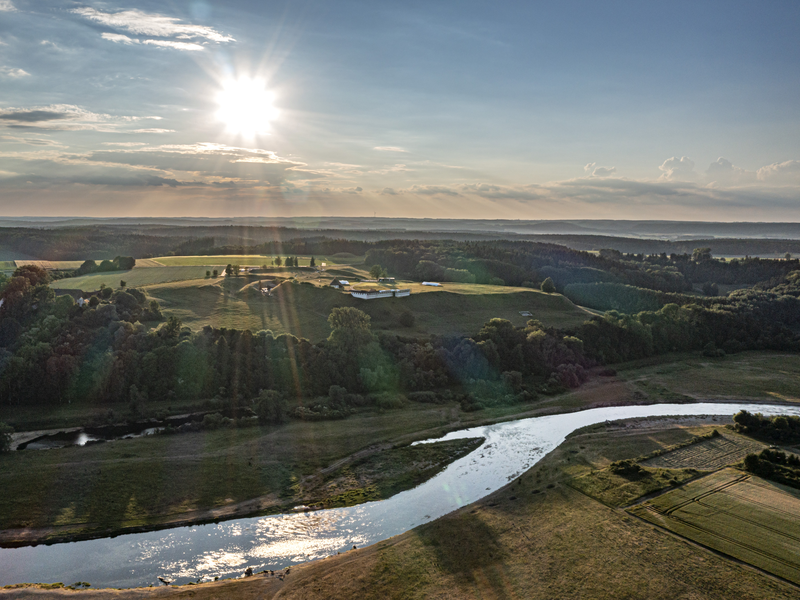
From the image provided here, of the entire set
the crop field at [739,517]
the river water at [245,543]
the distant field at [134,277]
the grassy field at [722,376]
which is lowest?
the grassy field at [722,376]

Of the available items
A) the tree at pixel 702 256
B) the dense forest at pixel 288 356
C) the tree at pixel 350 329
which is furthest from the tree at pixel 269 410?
the tree at pixel 702 256

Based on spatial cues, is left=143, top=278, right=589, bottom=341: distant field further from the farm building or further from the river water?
the river water

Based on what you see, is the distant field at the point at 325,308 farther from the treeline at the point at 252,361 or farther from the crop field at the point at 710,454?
the crop field at the point at 710,454

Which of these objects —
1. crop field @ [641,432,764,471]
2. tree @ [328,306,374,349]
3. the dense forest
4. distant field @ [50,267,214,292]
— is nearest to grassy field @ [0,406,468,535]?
the dense forest

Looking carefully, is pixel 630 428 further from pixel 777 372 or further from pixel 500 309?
pixel 500 309

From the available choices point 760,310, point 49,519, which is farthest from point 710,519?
point 760,310

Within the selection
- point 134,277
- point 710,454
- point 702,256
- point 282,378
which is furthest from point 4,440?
point 702,256

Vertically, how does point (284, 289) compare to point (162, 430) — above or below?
above
